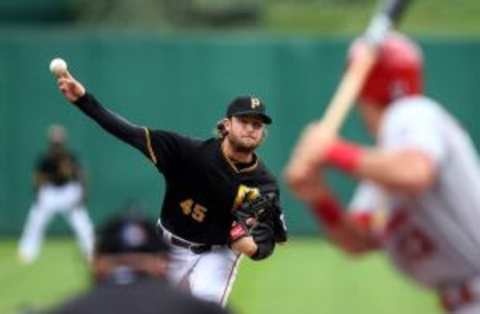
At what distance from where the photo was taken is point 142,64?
82.9 ft

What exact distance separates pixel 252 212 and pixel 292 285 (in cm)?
907

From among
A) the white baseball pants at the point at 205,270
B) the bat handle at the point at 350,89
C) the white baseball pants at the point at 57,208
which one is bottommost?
the white baseball pants at the point at 57,208

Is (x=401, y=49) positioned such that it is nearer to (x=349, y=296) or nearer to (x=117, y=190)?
(x=349, y=296)

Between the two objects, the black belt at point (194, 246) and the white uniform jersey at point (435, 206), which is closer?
the white uniform jersey at point (435, 206)

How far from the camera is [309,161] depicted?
5.03m

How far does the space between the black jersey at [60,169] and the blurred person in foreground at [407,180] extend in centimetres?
1619

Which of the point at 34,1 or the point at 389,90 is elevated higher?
the point at 389,90

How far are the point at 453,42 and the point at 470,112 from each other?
124 cm

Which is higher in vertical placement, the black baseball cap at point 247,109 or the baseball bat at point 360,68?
the baseball bat at point 360,68

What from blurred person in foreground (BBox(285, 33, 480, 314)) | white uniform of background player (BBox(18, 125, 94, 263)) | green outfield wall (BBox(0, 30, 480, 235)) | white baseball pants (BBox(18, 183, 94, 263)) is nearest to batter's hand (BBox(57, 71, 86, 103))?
blurred person in foreground (BBox(285, 33, 480, 314))

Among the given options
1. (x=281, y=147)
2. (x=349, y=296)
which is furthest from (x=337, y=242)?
(x=281, y=147)

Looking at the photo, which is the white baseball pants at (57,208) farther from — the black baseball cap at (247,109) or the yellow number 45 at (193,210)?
the black baseball cap at (247,109)

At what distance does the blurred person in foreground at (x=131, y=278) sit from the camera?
4277 mm

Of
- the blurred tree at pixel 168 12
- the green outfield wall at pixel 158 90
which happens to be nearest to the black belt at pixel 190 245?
the green outfield wall at pixel 158 90
